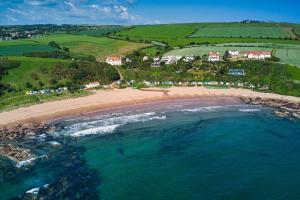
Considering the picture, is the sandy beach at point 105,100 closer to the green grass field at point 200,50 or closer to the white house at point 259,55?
the white house at point 259,55

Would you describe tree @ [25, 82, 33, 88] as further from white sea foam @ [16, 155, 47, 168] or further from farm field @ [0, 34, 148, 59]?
farm field @ [0, 34, 148, 59]

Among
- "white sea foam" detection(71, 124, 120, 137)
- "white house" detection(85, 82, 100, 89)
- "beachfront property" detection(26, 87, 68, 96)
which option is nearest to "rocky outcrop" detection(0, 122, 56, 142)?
"white sea foam" detection(71, 124, 120, 137)

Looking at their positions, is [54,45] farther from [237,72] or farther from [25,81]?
[237,72]

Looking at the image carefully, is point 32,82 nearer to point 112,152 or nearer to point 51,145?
point 51,145

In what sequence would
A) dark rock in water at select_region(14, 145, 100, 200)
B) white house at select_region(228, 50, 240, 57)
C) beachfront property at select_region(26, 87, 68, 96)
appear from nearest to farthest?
1. dark rock in water at select_region(14, 145, 100, 200)
2. beachfront property at select_region(26, 87, 68, 96)
3. white house at select_region(228, 50, 240, 57)

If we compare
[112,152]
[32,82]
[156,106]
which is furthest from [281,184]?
[32,82]

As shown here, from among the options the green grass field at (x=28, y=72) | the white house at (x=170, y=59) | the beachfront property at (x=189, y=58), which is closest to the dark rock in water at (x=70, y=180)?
the green grass field at (x=28, y=72)
